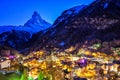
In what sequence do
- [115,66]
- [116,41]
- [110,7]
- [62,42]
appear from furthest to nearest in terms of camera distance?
[110,7], [62,42], [116,41], [115,66]

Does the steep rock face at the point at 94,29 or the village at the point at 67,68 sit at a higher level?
the steep rock face at the point at 94,29

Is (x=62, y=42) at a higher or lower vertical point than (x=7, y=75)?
higher

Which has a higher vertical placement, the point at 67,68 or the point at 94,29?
the point at 94,29

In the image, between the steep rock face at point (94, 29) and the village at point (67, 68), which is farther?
the steep rock face at point (94, 29)

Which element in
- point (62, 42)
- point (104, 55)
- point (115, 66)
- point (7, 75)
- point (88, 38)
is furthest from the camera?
point (62, 42)

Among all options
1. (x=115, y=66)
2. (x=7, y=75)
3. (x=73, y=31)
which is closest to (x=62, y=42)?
(x=73, y=31)

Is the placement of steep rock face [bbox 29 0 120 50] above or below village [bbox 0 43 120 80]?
above

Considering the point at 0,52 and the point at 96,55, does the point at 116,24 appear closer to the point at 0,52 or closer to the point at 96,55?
the point at 96,55

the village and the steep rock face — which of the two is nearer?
the village

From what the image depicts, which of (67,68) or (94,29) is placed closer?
(67,68)

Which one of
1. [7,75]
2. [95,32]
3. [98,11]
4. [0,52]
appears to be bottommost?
[7,75]

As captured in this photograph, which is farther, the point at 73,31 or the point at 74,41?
the point at 73,31
